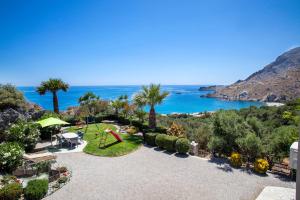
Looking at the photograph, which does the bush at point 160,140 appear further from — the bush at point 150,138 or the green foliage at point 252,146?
the green foliage at point 252,146

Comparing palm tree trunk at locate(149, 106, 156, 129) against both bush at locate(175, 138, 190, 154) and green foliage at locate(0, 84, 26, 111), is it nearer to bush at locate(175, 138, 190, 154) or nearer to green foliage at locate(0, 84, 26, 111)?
bush at locate(175, 138, 190, 154)

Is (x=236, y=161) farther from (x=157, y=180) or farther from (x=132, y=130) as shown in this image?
(x=132, y=130)

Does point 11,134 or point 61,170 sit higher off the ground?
point 11,134

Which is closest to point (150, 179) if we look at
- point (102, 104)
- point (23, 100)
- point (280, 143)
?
point (280, 143)

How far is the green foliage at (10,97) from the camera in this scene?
18750 millimetres

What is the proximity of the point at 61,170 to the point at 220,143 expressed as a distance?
9.69m

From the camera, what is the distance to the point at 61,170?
11727mm

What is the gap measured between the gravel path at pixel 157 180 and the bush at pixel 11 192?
3.78 feet

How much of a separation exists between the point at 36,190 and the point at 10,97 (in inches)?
532

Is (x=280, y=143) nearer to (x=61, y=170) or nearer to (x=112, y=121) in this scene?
(x=61, y=170)

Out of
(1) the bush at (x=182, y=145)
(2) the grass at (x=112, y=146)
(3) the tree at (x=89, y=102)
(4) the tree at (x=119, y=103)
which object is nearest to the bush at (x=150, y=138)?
(2) the grass at (x=112, y=146)

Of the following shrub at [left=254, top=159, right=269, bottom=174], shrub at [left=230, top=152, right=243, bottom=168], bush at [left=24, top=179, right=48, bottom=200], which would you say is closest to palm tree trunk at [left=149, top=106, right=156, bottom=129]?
shrub at [left=230, top=152, right=243, bottom=168]

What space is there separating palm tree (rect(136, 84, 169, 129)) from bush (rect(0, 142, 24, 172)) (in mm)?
10718

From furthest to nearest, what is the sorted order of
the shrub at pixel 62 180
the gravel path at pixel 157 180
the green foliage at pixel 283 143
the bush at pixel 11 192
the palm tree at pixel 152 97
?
the palm tree at pixel 152 97, the green foliage at pixel 283 143, the shrub at pixel 62 180, the gravel path at pixel 157 180, the bush at pixel 11 192
